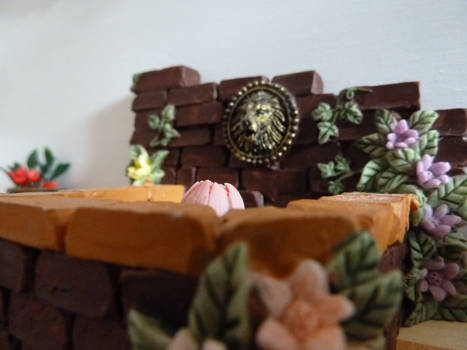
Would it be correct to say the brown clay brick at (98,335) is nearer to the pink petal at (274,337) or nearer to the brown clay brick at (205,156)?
the pink petal at (274,337)

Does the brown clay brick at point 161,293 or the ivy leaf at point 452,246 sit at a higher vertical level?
the brown clay brick at point 161,293

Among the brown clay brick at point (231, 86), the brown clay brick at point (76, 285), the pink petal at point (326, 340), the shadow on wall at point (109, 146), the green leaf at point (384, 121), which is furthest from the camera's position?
the shadow on wall at point (109, 146)

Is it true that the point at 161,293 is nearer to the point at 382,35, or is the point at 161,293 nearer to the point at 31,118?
the point at 382,35

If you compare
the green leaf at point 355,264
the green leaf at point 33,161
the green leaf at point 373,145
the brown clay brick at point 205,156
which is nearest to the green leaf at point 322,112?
the green leaf at point 373,145

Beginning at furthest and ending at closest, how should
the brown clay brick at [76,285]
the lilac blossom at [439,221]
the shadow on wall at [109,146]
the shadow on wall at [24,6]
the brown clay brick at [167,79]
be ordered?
the shadow on wall at [24,6], the shadow on wall at [109,146], the brown clay brick at [167,79], the lilac blossom at [439,221], the brown clay brick at [76,285]

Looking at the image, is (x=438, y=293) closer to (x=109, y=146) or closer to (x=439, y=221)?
(x=439, y=221)

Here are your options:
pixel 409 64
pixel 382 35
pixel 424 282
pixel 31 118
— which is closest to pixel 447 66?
pixel 409 64
